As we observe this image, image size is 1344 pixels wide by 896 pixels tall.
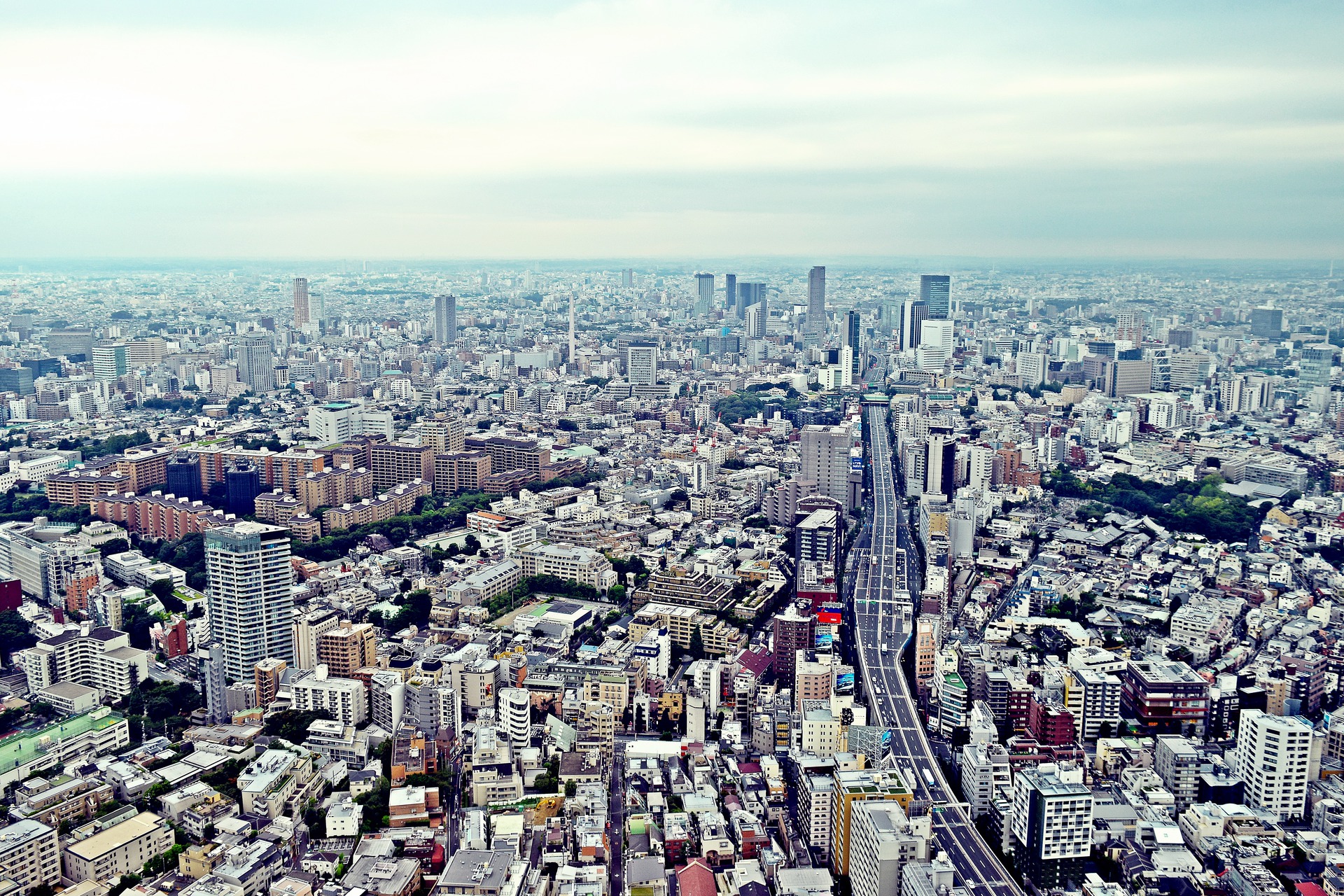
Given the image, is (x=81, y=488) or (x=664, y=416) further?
(x=664, y=416)

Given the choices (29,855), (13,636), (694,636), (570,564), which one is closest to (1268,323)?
(570,564)

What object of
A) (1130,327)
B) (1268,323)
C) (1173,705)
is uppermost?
(1268,323)

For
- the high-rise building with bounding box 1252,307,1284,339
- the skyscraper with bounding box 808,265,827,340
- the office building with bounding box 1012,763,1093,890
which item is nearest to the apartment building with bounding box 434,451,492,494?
the office building with bounding box 1012,763,1093,890

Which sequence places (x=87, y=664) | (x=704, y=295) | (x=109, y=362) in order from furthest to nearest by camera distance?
1. (x=704, y=295)
2. (x=109, y=362)
3. (x=87, y=664)

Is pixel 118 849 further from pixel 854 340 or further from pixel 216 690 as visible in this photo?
pixel 854 340

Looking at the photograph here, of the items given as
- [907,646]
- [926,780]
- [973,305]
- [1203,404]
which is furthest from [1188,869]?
[973,305]

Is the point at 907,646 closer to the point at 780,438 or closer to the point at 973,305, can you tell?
the point at 780,438

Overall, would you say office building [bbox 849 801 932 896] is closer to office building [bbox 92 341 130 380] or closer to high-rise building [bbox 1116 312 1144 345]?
high-rise building [bbox 1116 312 1144 345]

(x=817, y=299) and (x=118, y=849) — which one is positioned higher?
(x=817, y=299)
